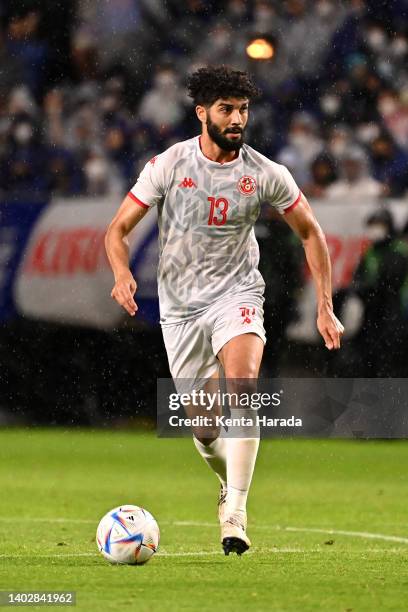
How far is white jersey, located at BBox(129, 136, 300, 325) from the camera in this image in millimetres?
7324

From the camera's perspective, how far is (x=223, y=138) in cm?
721

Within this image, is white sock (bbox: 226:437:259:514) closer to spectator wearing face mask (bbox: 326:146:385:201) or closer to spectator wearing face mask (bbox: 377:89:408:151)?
spectator wearing face mask (bbox: 326:146:385:201)

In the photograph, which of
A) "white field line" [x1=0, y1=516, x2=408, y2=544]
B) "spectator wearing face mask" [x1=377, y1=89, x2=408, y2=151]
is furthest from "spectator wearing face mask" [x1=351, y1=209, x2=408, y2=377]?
"white field line" [x1=0, y1=516, x2=408, y2=544]

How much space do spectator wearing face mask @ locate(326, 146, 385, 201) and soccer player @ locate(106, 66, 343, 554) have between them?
24.4 feet

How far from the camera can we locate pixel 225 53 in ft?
55.7

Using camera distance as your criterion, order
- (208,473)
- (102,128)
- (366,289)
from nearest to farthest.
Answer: (208,473), (366,289), (102,128)

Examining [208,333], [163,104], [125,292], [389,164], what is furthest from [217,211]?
[163,104]

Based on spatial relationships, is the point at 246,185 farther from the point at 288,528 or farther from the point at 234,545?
the point at 288,528

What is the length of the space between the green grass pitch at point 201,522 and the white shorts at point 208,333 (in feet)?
3.01

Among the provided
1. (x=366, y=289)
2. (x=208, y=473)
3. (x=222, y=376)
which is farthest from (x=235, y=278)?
(x=366, y=289)

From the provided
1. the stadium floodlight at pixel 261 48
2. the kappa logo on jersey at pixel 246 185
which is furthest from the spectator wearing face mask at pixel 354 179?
the kappa logo on jersey at pixel 246 185

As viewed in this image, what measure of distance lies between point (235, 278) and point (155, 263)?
6.92m

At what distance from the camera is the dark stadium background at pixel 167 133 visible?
47.0 feet

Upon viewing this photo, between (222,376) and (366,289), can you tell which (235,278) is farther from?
(366,289)
